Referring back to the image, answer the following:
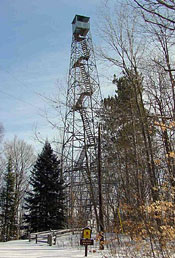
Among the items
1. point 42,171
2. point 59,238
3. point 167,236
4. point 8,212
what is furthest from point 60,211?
point 167,236

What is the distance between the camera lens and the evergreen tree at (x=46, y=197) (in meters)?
18.7

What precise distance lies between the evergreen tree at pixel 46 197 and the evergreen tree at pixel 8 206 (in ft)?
30.0

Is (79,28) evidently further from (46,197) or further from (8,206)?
(8,206)

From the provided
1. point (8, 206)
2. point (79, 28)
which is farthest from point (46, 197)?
point (79, 28)

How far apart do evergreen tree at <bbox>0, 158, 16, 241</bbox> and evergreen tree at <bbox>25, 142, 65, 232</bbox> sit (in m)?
9.13

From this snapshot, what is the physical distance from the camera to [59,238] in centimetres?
1427

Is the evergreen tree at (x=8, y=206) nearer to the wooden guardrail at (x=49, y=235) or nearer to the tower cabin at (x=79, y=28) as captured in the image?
the wooden guardrail at (x=49, y=235)

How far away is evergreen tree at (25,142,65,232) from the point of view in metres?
18.7

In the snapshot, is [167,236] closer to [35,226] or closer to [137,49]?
[137,49]

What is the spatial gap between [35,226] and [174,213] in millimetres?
14801

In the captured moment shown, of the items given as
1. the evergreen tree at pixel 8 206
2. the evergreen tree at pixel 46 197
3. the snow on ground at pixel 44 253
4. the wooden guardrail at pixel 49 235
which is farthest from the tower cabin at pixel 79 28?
the evergreen tree at pixel 8 206

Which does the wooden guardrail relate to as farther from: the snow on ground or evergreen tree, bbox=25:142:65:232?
evergreen tree, bbox=25:142:65:232

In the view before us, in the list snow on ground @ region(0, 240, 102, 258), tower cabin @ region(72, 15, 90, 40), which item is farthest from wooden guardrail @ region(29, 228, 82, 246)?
tower cabin @ region(72, 15, 90, 40)

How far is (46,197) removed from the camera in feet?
64.3
